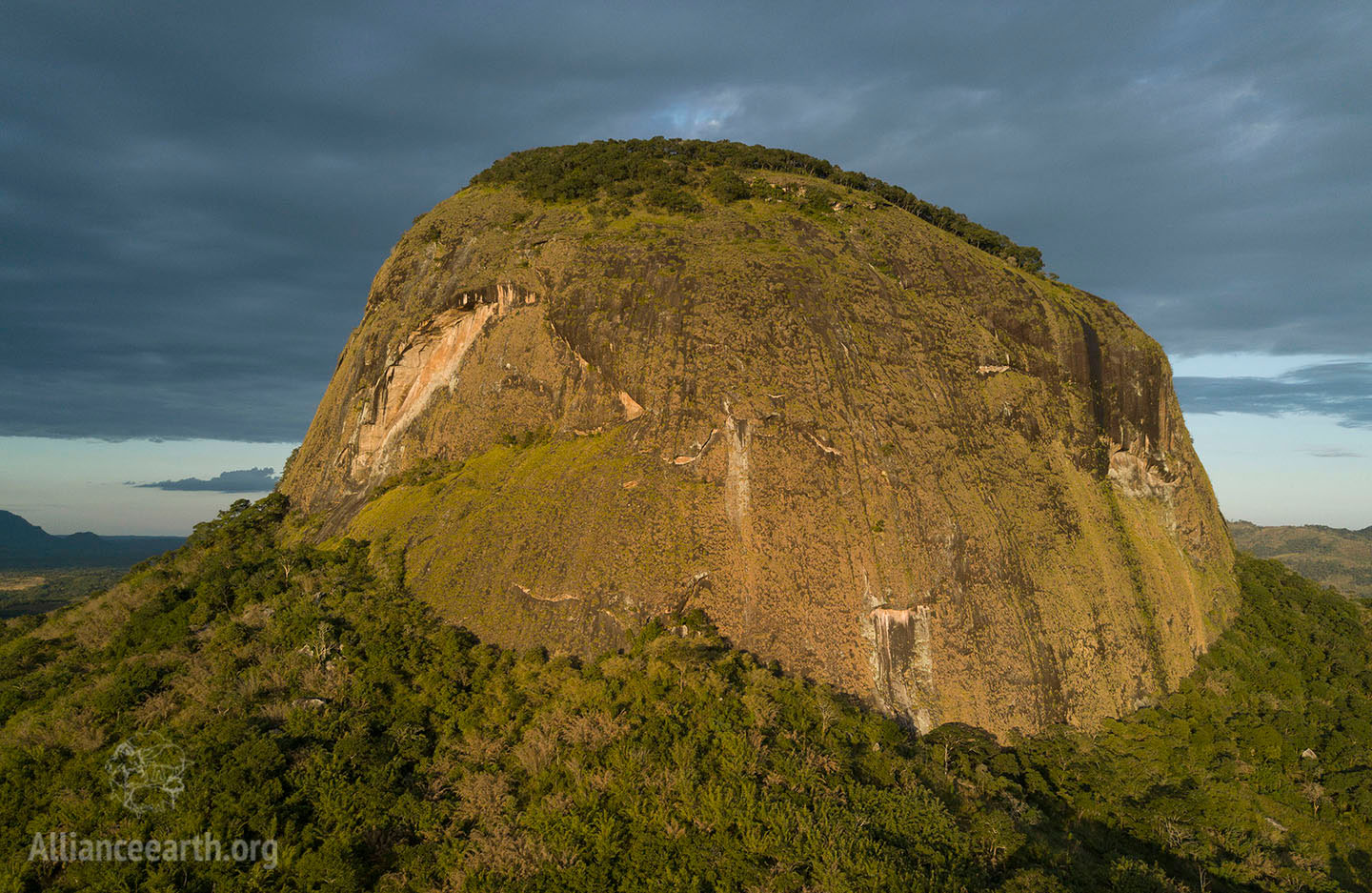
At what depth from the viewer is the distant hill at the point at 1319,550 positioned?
135 meters

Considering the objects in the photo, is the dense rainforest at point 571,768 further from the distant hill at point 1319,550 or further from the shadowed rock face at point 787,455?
the distant hill at point 1319,550

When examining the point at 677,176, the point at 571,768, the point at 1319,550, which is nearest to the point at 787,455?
the point at 571,768

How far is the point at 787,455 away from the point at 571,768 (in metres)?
15.0

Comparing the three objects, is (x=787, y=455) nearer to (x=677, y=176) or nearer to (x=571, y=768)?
(x=571, y=768)

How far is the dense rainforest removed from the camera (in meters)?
17.1

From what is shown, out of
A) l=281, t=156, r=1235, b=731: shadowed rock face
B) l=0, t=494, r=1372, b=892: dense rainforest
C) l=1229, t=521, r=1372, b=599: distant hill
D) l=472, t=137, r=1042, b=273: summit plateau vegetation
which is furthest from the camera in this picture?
l=1229, t=521, r=1372, b=599: distant hill

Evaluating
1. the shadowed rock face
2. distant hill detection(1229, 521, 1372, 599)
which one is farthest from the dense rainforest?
distant hill detection(1229, 521, 1372, 599)

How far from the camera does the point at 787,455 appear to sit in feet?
91.8

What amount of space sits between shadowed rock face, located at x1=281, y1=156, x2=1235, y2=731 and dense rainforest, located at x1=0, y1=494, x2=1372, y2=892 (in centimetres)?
221

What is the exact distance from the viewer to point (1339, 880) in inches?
915

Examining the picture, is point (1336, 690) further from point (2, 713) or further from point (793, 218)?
point (2, 713)

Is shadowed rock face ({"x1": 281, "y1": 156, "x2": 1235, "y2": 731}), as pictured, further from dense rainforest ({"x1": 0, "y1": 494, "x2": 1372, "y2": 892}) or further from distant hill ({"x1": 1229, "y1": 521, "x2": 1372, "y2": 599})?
distant hill ({"x1": 1229, "y1": 521, "x2": 1372, "y2": 599})

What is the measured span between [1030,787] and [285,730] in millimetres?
26077

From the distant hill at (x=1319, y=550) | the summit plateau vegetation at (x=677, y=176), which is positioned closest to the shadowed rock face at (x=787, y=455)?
the summit plateau vegetation at (x=677, y=176)
